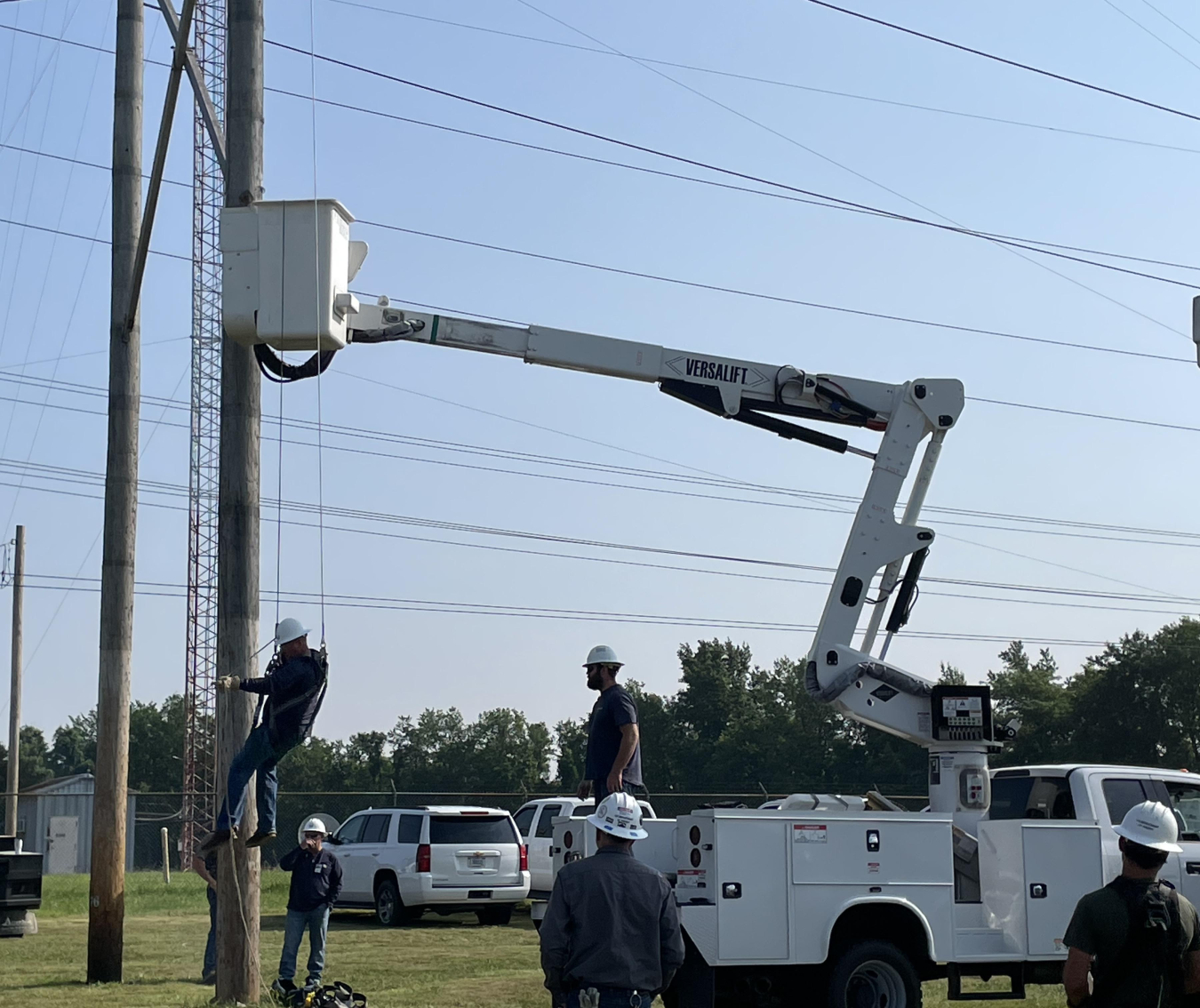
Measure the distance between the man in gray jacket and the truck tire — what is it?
411 cm

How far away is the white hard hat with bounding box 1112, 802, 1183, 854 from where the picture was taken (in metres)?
6.17

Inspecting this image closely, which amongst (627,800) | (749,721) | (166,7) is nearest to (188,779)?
(749,721)

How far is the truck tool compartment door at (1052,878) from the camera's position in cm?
1169

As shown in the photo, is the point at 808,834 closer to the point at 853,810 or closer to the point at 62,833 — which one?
the point at 853,810

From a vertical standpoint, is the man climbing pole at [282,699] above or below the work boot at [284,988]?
above

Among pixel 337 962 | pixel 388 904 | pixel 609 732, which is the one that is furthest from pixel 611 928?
pixel 388 904

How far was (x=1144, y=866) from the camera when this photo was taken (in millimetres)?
6184

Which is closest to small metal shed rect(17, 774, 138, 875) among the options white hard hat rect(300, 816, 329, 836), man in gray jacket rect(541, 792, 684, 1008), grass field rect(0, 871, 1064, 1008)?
grass field rect(0, 871, 1064, 1008)

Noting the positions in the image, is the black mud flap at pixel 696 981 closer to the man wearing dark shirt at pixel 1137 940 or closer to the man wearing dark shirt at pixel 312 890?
the man wearing dark shirt at pixel 312 890

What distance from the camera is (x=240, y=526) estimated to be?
39.4 feet

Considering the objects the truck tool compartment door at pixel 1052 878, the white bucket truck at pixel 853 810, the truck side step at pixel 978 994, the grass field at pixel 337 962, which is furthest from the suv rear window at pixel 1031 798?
the grass field at pixel 337 962

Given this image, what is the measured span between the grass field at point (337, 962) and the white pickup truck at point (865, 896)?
6.95 ft

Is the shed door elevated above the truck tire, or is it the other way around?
the truck tire

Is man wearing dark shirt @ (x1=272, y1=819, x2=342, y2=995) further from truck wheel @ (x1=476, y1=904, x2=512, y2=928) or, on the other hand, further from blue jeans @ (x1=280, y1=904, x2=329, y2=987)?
truck wheel @ (x1=476, y1=904, x2=512, y2=928)
